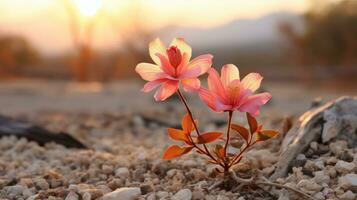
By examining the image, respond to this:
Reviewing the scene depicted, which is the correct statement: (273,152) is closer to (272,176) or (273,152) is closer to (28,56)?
(272,176)

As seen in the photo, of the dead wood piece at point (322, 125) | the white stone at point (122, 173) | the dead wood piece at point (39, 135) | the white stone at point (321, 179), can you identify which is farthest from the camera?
the dead wood piece at point (39, 135)

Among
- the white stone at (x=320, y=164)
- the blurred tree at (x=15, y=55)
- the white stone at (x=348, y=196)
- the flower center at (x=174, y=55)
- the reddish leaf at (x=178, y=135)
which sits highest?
the blurred tree at (x=15, y=55)

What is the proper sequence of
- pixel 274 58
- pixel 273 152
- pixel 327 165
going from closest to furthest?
pixel 327 165, pixel 273 152, pixel 274 58

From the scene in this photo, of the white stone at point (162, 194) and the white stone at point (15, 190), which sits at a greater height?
the white stone at point (15, 190)

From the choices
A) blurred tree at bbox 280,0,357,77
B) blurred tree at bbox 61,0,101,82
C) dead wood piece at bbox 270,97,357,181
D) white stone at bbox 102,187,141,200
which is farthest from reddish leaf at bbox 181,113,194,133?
blurred tree at bbox 280,0,357,77

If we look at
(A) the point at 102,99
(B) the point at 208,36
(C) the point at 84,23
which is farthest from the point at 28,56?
(B) the point at 208,36

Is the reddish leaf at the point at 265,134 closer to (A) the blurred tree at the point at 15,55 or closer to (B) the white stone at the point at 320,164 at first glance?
(B) the white stone at the point at 320,164

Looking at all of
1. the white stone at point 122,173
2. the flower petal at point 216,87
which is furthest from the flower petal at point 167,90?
the white stone at point 122,173
